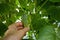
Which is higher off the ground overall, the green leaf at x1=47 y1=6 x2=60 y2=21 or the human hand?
the green leaf at x1=47 y1=6 x2=60 y2=21

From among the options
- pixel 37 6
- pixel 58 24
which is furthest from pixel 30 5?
pixel 58 24

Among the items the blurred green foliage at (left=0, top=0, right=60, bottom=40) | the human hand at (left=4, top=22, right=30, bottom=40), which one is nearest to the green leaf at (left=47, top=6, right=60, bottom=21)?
the blurred green foliage at (left=0, top=0, right=60, bottom=40)

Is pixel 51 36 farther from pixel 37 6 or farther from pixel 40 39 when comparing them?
pixel 37 6

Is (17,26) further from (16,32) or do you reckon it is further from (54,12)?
A: (54,12)

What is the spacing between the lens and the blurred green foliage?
1.92ft

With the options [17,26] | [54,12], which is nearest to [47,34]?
[54,12]

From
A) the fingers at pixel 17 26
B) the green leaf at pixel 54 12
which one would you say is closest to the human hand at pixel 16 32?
the fingers at pixel 17 26

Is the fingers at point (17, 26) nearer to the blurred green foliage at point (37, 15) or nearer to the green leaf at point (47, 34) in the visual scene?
the blurred green foliage at point (37, 15)

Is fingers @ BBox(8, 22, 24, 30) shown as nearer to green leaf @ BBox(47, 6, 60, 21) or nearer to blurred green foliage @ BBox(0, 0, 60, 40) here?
blurred green foliage @ BBox(0, 0, 60, 40)

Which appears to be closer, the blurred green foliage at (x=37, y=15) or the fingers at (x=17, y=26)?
the blurred green foliage at (x=37, y=15)

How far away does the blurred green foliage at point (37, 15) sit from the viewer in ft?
1.92

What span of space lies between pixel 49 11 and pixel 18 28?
0.53 ft

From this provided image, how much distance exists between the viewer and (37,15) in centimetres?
70

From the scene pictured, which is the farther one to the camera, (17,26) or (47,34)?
(17,26)
